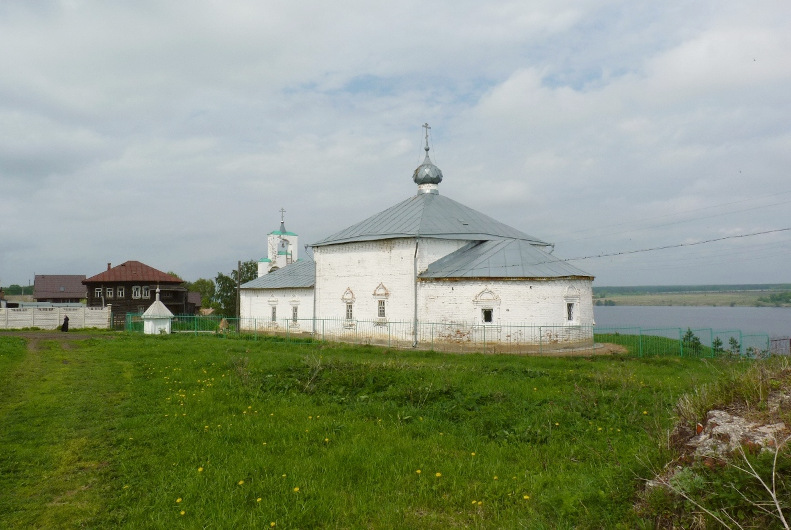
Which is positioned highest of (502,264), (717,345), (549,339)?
(502,264)

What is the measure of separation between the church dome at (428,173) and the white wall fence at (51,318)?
2129 cm

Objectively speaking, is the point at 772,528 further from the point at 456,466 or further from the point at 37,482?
the point at 37,482

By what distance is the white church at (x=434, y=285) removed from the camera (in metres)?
20.2

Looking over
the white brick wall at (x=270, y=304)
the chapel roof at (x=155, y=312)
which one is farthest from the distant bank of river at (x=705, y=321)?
the chapel roof at (x=155, y=312)

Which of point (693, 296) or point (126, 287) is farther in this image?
point (693, 296)

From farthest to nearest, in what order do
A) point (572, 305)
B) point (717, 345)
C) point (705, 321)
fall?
point (705, 321)
point (572, 305)
point (717, 345)

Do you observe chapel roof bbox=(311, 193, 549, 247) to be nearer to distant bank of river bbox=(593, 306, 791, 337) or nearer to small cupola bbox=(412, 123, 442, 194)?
small cupola bbox=(412, 123, 442, 194)

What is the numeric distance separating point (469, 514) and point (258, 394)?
18.8 feet

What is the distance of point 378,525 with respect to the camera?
455 centimetres

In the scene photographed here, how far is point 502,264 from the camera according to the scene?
68.1 feet

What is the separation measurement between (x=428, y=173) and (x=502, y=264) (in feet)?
29.7

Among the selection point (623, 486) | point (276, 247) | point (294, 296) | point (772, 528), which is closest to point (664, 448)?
point (623, 486)

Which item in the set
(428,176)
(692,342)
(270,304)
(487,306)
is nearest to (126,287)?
(270,304)

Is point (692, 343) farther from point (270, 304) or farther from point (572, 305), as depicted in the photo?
point (270, 304)
